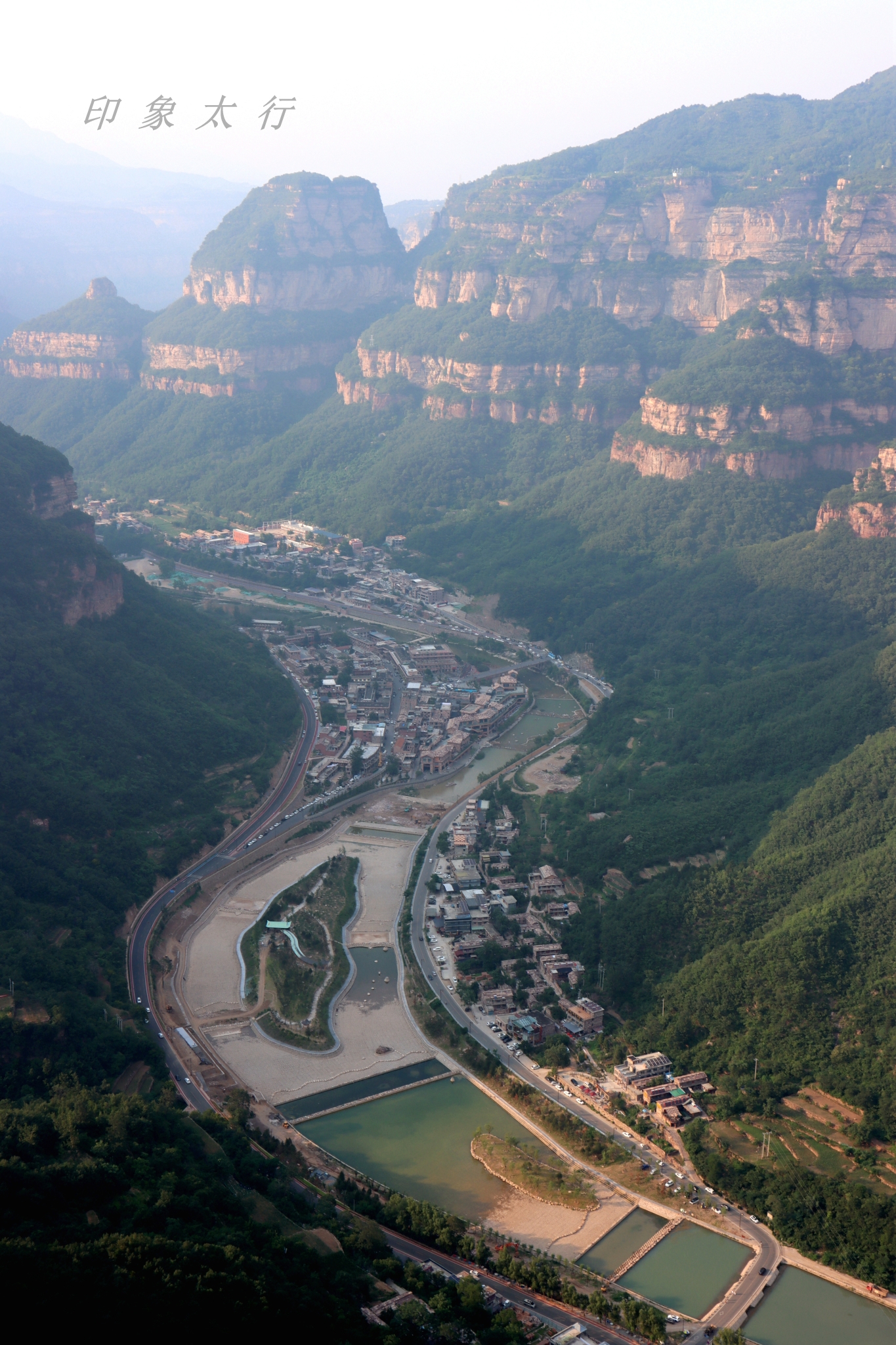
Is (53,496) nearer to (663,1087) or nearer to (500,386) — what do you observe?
(663,1087)

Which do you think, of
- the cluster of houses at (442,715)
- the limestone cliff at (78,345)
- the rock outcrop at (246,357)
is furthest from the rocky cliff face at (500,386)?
the cluster of houses at (442,715)

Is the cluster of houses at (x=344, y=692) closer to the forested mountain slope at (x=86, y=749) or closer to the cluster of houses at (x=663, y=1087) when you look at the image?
the forested mountain slope at (x=86, y=749)

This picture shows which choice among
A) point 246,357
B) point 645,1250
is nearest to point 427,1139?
point 645,1250

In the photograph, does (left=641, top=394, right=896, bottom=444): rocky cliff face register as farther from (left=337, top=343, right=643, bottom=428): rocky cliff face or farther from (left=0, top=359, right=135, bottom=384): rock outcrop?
(left=0, top=359, right=135, bottom=384): rock outcrop

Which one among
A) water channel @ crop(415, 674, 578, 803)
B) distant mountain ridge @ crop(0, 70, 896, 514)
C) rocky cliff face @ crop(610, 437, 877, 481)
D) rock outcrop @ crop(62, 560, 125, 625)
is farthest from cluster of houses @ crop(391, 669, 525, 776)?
distant mountain ridge @ crop(0, 70, 896, 514)

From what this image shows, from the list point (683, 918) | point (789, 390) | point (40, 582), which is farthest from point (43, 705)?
point (789, 390)

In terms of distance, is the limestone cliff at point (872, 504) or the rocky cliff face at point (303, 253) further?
the rocky cliff face at point (303, 253)

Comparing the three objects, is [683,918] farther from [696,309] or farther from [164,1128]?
[696,309]
